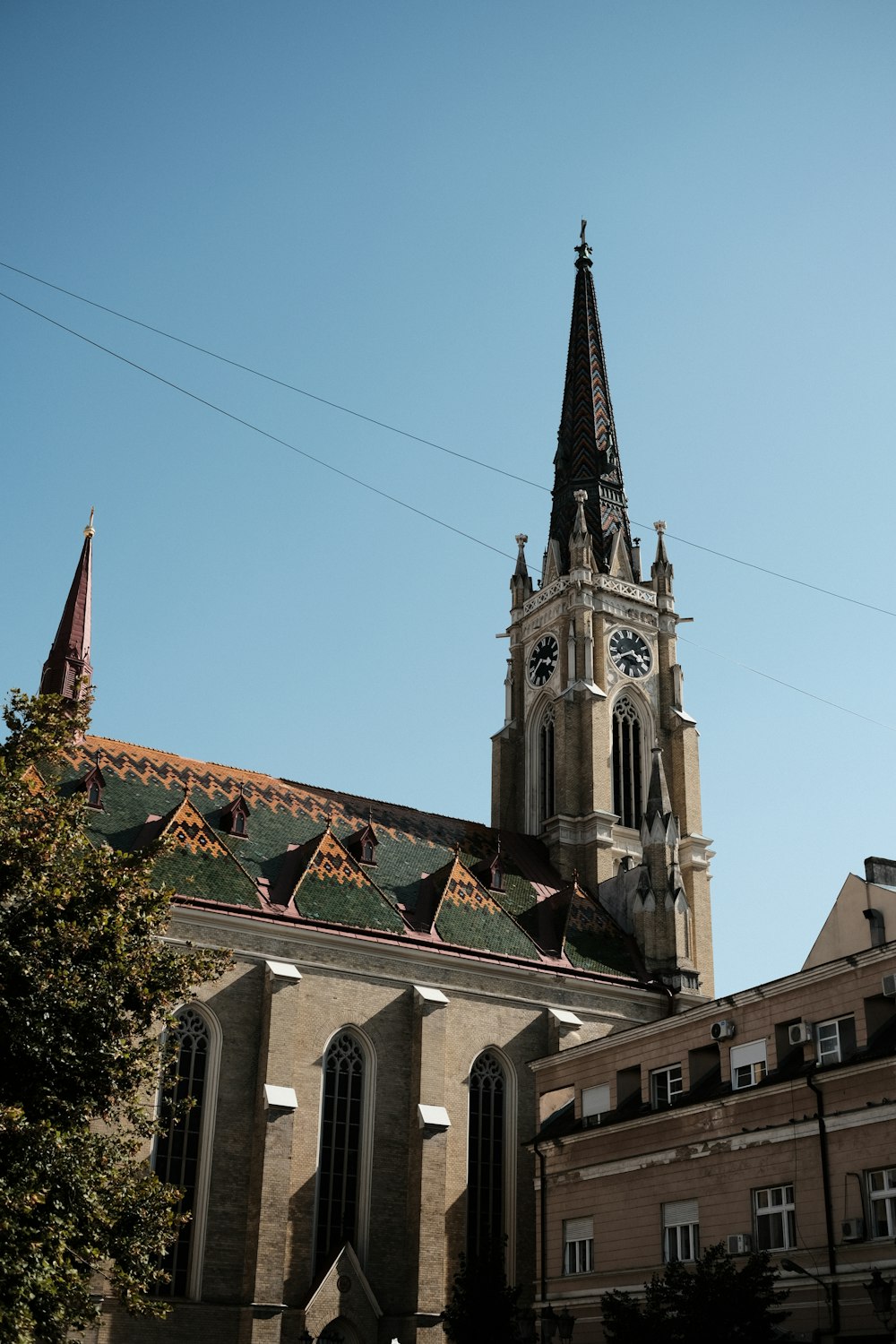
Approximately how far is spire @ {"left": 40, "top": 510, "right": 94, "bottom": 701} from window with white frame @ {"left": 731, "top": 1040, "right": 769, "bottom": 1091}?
79.6ft

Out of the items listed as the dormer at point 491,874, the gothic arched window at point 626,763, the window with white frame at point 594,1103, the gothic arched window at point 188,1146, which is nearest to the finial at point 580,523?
the gothic arched window at point 626,763

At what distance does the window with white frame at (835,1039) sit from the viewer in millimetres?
26094

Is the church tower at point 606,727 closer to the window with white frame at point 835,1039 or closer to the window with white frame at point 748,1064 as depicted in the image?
the window with white frame at point 748,1064

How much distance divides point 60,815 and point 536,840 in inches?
1148

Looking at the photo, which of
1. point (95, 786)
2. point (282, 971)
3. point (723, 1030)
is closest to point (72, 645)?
point (95, 786)

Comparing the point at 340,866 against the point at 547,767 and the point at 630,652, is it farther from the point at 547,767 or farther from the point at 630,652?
the point at 630,652

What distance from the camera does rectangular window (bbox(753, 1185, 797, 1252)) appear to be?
25.5 metres

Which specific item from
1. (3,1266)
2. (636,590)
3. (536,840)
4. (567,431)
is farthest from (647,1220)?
(567,431)

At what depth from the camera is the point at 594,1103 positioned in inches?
1303

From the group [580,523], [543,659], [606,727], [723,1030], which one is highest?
[580,523]

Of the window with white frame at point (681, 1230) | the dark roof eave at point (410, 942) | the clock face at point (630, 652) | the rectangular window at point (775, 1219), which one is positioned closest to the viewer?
the rectangular window at point (775, 1219)

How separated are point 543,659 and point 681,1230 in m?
29.7

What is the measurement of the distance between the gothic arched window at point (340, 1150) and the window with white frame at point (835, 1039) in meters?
14.9

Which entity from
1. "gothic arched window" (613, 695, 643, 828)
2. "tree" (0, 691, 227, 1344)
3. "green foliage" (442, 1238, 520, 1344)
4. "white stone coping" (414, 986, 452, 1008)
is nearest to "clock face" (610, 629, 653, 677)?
"gothic arched window" (613, 695, 643, 828)
